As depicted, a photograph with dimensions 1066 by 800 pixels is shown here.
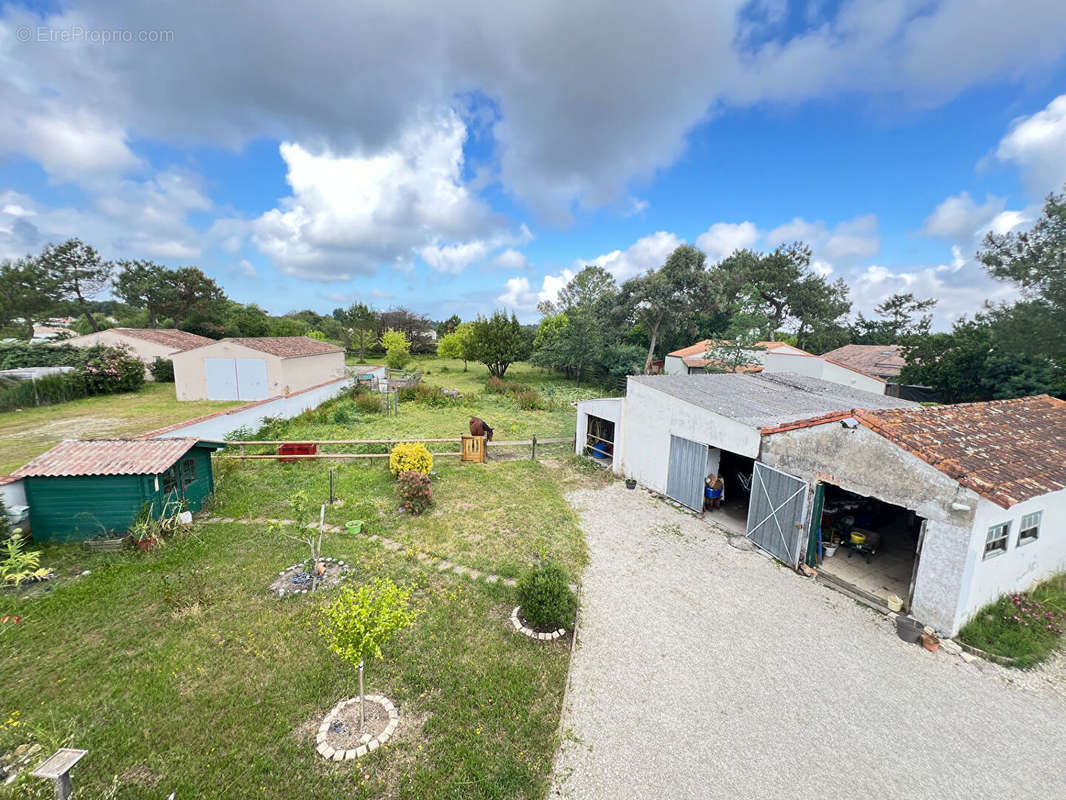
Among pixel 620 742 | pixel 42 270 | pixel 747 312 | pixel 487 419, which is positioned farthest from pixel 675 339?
pixel 42 270

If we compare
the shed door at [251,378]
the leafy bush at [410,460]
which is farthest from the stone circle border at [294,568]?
the shed door at [251,378]

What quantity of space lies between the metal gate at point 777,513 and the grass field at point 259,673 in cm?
444

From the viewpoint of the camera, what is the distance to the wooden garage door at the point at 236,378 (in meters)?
24.4

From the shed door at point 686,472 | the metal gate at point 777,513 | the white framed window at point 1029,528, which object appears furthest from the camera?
the shed door at point 686,472

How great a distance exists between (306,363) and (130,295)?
2958 centimetres

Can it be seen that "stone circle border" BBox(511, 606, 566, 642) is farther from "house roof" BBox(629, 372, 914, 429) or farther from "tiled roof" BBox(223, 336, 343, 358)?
"tiled roof" BBox(223, 336, 343, 358)

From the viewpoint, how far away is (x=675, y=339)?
49.6 meters

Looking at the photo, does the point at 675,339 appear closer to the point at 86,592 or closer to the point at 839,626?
the point at 839,626

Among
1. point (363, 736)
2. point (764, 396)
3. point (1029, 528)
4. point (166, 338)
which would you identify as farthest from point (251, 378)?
point (1029, 528)

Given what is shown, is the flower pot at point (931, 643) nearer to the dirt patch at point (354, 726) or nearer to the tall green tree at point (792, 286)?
the dirt patch at point (354, 726)

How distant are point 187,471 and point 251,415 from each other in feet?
25.4

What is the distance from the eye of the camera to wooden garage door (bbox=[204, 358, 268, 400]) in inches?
961

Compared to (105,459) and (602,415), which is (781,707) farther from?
→ (105,459)

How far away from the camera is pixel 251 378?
24688mm
